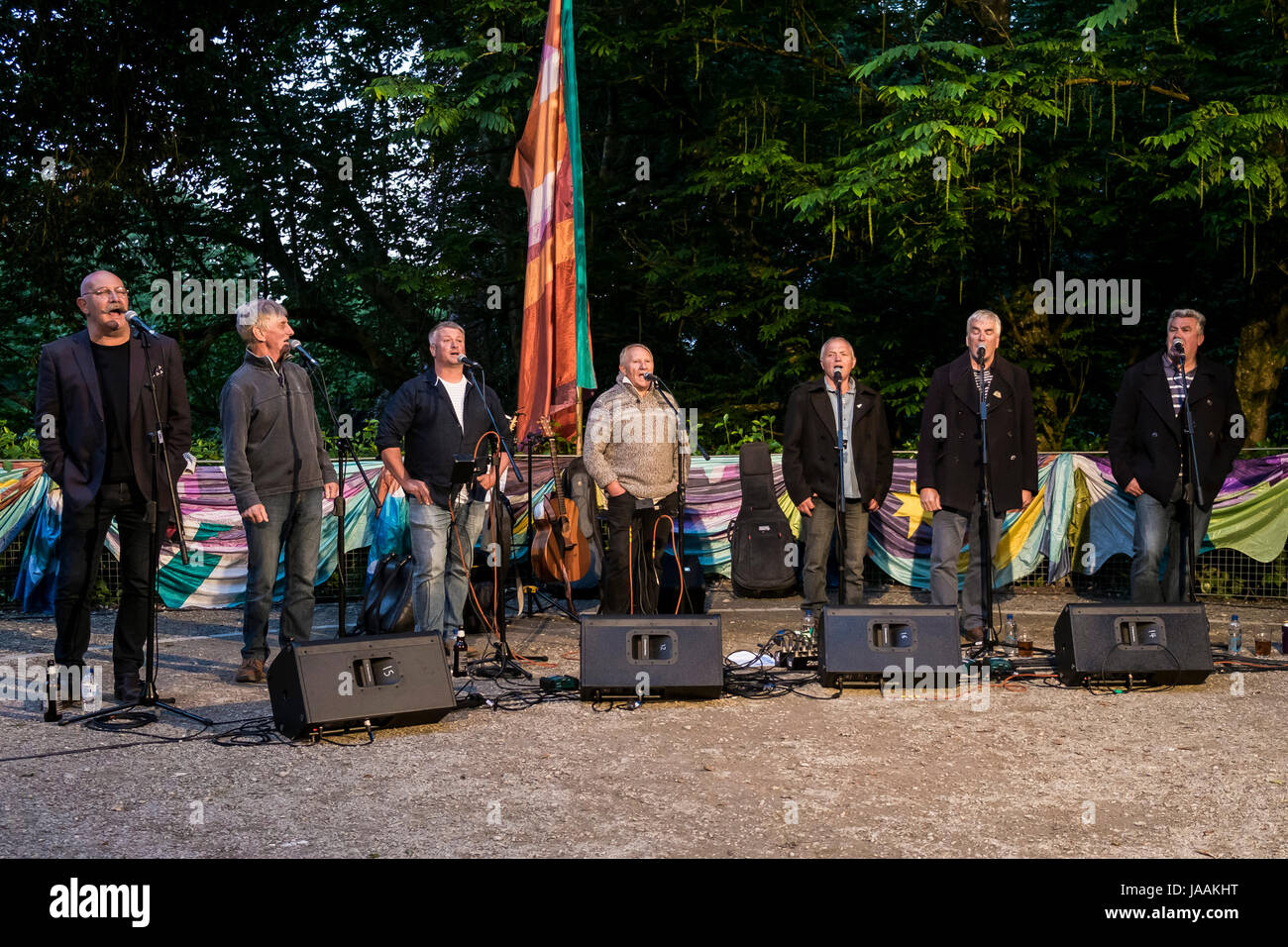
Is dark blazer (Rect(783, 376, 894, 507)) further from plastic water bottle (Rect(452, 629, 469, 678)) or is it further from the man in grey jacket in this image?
plastic water bottle (Rect(452, 629, 469, 678))

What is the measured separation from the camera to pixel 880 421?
8.57 metres

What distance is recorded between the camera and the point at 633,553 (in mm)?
8117

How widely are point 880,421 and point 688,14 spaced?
6.97 meters

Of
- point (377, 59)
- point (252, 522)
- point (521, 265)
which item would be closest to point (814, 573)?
point (252, 522)

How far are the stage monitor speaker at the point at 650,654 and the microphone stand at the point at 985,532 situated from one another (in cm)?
206

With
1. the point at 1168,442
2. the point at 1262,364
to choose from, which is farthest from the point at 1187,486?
the point at 1262,364

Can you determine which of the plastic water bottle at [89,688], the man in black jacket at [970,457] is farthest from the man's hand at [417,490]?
the man in black jacket at [970,457]

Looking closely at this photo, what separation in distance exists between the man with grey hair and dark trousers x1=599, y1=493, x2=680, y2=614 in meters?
1.88

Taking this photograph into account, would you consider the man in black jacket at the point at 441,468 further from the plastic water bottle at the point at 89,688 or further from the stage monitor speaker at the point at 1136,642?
the stage monitor speaker at the point at 1136,642

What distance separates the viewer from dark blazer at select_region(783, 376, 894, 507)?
841cm

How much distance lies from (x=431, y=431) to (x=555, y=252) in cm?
332

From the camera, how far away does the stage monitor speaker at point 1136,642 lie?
6.63 metres

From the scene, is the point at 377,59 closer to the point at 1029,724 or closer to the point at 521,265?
the point at 521,265

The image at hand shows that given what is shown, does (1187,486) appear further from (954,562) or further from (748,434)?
(748,434)
